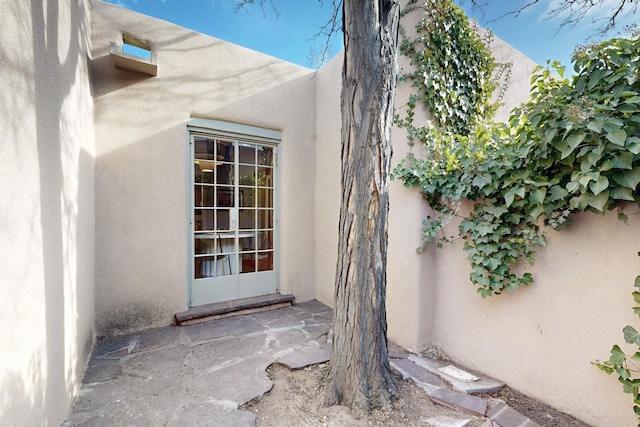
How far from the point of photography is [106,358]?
292 cm

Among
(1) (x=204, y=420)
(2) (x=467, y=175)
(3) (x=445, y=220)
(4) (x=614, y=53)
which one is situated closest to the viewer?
(4) (x=614, y=53)

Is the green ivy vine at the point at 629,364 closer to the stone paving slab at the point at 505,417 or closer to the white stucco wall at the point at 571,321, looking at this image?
the white stucco wall at the point at 571,321

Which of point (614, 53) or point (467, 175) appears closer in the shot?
point (614, 53)

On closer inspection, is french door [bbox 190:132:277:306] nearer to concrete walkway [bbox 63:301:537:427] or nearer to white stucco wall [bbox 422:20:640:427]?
concrete walkway [bbox 63:301:537:427]

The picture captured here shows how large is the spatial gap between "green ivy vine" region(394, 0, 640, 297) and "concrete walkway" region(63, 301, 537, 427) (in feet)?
3.16

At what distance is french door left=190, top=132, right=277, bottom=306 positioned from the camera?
4.12 metres

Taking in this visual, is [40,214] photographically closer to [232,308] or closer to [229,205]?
[229,205]

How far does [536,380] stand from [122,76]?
5556 millimetres

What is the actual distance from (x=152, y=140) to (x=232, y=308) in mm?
2605

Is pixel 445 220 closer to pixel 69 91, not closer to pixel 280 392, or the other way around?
pixel 280 392

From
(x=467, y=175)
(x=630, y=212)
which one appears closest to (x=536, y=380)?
(x=630, y=212)

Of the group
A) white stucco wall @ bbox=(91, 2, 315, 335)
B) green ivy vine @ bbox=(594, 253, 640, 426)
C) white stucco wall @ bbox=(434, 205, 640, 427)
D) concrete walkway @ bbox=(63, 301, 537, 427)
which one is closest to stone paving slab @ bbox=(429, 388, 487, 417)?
concrete walkway @ bbox=(63, 301, 537, 427)

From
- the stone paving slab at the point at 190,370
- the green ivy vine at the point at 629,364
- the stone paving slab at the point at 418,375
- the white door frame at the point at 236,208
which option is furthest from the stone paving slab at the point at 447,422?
the white door frame at the point at 236,208

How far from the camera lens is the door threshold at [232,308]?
3.82m
